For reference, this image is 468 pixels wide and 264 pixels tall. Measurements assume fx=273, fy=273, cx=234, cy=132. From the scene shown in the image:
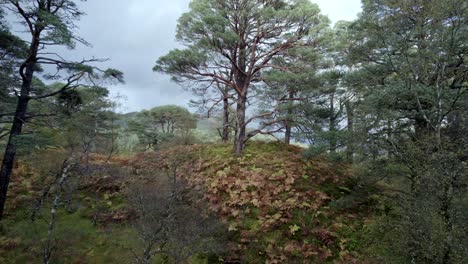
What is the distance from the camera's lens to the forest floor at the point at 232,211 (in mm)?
10227

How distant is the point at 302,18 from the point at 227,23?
3.78 metres

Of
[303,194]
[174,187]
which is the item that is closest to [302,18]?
[303,194]

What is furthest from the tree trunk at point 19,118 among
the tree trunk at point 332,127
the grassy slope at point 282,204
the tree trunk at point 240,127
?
the tree trunk at point 332,127

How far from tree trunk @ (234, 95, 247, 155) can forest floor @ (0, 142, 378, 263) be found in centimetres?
57

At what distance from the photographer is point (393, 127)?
9289mm

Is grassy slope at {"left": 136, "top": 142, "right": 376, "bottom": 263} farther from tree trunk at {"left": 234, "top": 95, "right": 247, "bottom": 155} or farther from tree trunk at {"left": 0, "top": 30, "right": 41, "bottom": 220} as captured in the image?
tree trunk at {"left": 0, "top": 30, "right": 41, "bottom": 220}

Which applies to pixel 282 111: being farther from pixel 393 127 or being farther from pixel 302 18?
pixel 393 127

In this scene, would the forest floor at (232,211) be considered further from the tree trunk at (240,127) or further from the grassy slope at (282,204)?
the tree trunk at (240,127)

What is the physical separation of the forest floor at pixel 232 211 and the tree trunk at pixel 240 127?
573mm

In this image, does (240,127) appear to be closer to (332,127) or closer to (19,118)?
(332,127)

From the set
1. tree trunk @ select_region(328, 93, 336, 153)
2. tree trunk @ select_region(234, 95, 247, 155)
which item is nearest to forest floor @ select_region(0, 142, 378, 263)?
tree trunk @ select_region(234, 95, 247, 155)

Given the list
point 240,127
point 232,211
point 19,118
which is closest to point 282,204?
point 232,211

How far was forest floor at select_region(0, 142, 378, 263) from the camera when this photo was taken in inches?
403

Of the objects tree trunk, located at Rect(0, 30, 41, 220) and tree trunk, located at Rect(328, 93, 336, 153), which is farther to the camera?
tree trunk, located at Rect(0, 30, 41, 220)
